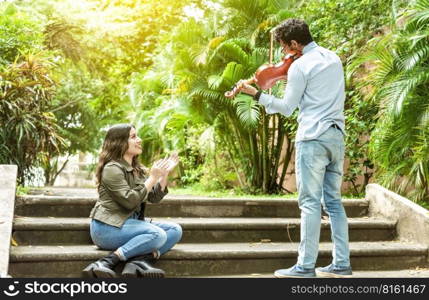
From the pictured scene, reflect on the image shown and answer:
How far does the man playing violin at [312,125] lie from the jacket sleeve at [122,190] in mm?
1112

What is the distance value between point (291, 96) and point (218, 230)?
1.64 meters

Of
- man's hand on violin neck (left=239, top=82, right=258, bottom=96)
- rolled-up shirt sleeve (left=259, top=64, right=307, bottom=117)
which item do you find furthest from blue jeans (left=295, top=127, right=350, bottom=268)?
man's hand on violin neck (left=239, top=82, right=258, bottom=96)

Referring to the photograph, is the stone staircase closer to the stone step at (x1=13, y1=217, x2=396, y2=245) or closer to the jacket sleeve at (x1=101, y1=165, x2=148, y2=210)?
the stone step at (x1=13, y1=217, x2=396, y2=245)

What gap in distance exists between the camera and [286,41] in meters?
4.23

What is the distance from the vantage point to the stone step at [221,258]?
4.26 m

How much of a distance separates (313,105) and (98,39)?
1154cm

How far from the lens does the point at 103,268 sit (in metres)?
4.03

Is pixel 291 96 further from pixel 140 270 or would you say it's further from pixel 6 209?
pixel 6 209

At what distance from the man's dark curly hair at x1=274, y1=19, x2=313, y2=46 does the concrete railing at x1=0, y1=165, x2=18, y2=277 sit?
2.47 metres

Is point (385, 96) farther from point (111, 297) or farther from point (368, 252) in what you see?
point (111, 297)

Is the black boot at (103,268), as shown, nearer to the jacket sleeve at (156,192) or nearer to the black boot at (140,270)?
the black boot at (140,270)

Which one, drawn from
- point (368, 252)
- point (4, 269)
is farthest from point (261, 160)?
point (4, 269)

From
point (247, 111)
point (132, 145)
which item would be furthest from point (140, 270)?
point (247, 111)

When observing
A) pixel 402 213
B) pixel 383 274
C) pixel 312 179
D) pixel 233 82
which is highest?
pixel 233 82
